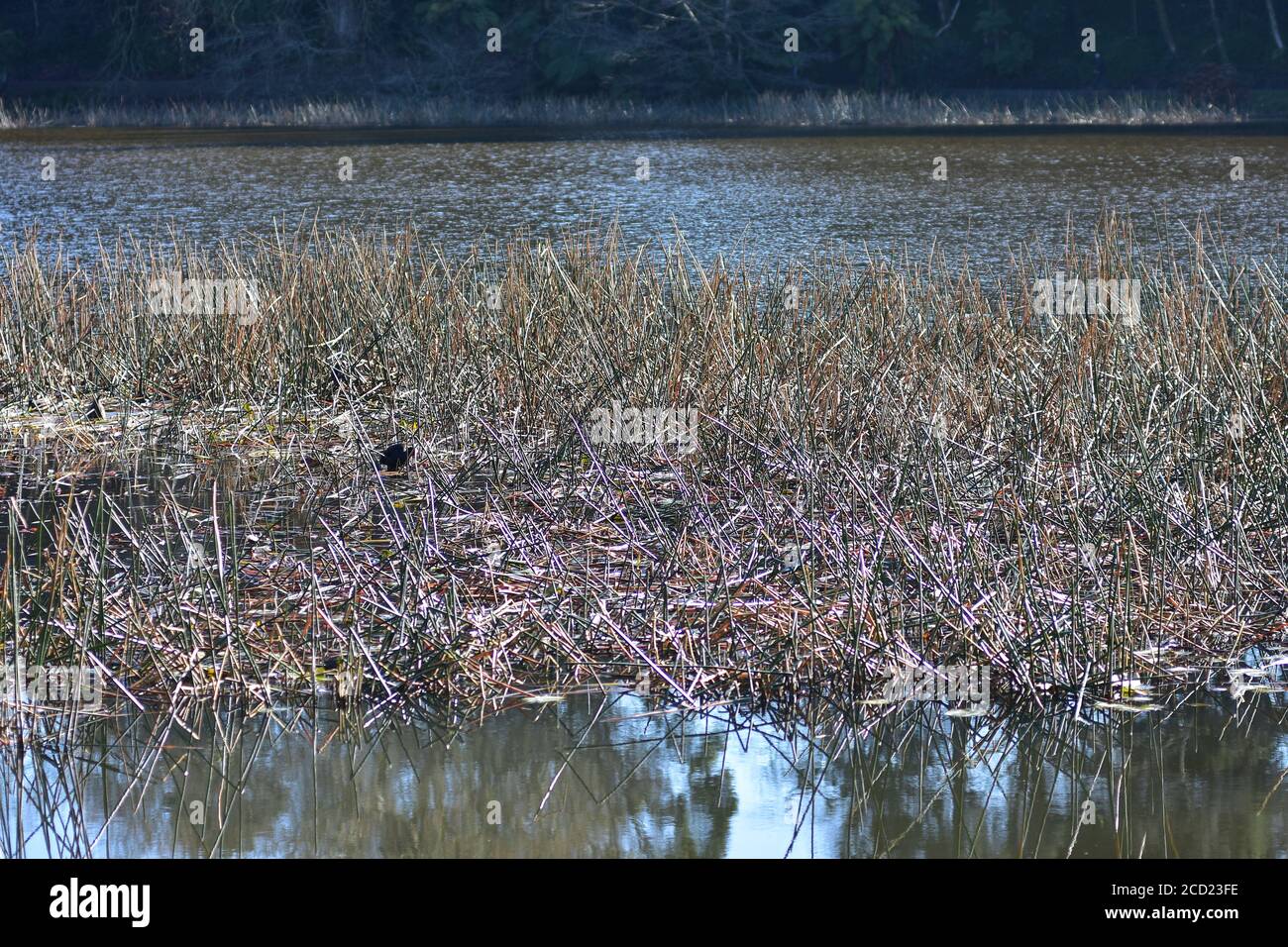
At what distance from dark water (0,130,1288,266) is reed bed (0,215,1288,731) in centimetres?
192

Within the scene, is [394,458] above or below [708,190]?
below

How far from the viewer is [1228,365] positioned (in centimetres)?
389

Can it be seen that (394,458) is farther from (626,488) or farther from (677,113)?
(677,113)

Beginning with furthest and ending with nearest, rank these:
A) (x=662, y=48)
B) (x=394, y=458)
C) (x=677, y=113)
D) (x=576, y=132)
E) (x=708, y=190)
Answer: (x=662, y=48) → (x=677, y=113) → (x=576, y=132) → (x=708, y=190) → (x=394, y=458)

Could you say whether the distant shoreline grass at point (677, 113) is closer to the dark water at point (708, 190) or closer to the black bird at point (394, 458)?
the dark water at point (708, 190)

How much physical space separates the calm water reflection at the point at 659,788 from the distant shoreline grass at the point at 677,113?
17634mm

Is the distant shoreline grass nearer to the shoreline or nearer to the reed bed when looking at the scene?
the shoreline

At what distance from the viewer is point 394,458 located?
414 cm

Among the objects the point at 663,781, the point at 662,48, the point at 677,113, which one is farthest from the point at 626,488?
the point at 662,48

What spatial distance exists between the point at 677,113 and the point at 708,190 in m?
10.5

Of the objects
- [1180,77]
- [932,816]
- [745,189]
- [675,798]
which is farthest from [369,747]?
[1180,77]

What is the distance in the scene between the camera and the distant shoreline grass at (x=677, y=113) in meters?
19.9

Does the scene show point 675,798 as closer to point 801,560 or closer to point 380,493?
point 801,560

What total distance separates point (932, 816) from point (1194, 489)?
1209mm
